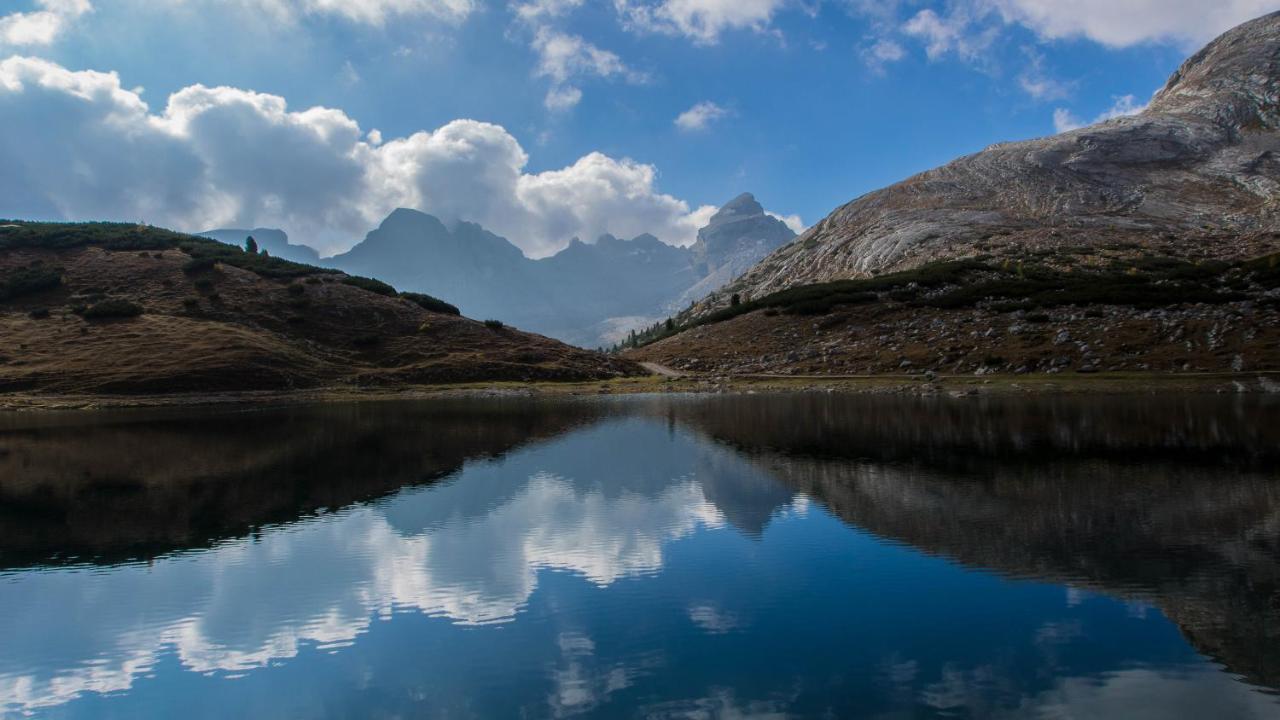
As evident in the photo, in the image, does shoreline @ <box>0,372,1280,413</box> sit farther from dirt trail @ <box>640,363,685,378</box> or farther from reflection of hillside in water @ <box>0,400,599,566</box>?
reflection of hillside in water @ <box>0,400,599,566</box>

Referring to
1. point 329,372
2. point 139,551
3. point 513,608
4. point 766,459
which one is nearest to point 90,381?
point 329,372

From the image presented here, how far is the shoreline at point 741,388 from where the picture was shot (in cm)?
7412

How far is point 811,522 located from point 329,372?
4010 inches

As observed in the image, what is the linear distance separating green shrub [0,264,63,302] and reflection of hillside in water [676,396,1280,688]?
134m

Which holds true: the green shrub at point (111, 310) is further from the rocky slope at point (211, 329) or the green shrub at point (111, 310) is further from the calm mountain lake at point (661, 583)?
the calm mountain lake at point (661, 583)

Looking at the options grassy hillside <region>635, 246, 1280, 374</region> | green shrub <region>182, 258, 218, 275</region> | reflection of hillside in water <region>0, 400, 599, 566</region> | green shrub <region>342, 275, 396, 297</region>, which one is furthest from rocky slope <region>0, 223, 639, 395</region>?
grassy hillside <region>635, 246, 1280, 374</region>

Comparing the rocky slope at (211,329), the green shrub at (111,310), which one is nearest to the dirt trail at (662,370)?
the rocky slope at (211,329)

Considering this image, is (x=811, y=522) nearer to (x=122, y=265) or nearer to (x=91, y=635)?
(x=91, y=635)

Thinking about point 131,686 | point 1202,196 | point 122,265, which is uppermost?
point 1202,196

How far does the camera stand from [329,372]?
112 m

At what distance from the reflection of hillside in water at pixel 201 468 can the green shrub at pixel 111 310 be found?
44138mm

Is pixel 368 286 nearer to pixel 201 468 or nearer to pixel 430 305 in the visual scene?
pixel 430 305

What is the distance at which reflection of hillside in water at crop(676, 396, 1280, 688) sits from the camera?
18531 mm

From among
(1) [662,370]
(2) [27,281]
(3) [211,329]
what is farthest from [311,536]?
(2) [27,281]
